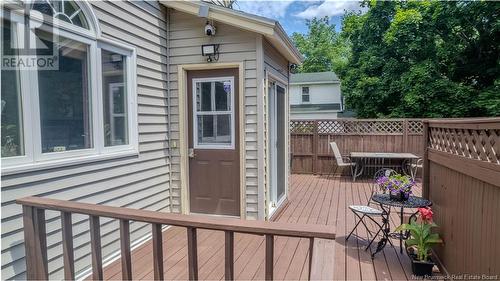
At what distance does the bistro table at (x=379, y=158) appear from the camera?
711 centimetres

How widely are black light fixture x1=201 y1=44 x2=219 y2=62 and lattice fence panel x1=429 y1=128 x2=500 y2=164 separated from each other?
272 centimetres

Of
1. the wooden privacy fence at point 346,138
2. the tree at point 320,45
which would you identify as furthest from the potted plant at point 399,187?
the tree at point 320,45

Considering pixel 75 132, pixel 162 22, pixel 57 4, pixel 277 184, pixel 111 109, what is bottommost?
pixel 277 184

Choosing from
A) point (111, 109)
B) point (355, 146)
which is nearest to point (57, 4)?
point (111, 109)

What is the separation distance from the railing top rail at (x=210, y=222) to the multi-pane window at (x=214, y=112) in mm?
2382

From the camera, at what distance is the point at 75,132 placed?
9.00ft

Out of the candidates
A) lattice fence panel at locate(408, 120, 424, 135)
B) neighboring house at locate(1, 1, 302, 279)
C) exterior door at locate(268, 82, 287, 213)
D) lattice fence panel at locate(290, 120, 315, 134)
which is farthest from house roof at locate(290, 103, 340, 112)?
neighboring house at locate(1, 1, 302, 279)

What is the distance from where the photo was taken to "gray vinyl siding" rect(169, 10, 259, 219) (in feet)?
12.6

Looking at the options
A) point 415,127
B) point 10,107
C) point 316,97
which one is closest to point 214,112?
point 10,107

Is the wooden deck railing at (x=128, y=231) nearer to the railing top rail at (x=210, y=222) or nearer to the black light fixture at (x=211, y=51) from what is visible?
the railing top rail at (x=210, y=222)

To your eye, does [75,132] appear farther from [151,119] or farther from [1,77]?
[151,119]

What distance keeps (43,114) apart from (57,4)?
0.94 m

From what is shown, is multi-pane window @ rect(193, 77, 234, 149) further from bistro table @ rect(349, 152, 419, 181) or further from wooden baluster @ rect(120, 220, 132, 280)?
bistro table @ rect(349, 152, 419, 181)

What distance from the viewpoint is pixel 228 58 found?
389 centimetres
